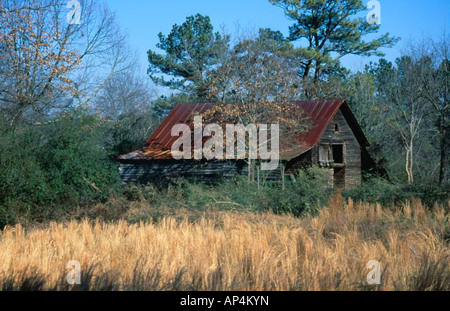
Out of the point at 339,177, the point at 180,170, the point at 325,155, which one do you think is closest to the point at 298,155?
the point at 325,155

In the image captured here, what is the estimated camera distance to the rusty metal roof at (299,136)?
23.5 m

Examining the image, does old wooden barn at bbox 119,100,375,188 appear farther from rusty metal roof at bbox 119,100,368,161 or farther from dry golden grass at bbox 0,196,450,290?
dry golden grass at bbox 0,196,450,290

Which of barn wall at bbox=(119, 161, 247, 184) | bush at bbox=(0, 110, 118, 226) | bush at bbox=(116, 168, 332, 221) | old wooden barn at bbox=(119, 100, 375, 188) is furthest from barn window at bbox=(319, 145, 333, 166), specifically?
bush at bbox=(0, 110, 118, 226)

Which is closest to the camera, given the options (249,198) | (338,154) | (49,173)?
(249,198)

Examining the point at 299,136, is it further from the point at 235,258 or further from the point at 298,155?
the point at 235,258

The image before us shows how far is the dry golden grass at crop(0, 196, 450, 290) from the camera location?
6090 millimetres

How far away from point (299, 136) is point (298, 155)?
1655 millimetres

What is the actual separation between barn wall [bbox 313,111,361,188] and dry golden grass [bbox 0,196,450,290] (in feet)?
52.2

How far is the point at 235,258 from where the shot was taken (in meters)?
7.60

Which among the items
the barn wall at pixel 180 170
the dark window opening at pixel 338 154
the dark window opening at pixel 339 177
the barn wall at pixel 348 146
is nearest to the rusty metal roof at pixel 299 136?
the barn wall at pixel 348 146

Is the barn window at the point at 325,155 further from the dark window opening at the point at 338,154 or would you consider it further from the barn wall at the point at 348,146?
the dark window opening at the point at 338,154

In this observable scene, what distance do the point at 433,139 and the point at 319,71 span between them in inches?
402

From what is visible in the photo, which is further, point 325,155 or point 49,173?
point 325,155
